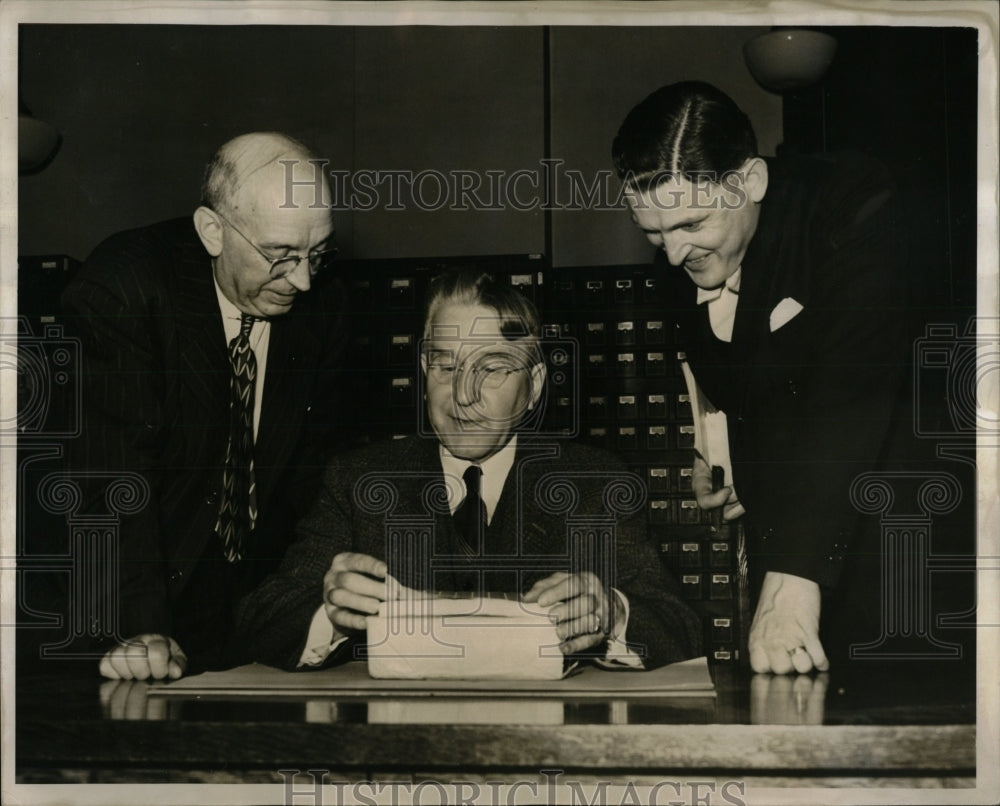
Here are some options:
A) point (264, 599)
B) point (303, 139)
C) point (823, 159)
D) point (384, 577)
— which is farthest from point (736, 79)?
point (264, 599)

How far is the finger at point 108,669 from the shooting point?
3.42 m

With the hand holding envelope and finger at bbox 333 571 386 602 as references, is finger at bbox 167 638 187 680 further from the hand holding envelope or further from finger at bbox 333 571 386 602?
the hand holding envelope

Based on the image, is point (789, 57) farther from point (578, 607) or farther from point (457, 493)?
point (578, 607)

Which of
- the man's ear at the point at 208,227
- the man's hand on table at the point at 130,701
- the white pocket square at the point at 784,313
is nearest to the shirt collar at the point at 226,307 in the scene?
the man's ear at the point at 208,227

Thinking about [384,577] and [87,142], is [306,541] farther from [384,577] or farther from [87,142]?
[87,142]

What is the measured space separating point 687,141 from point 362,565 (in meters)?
1.45

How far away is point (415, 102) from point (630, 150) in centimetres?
60

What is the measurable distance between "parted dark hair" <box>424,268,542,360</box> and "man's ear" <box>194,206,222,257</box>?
603 millimetres

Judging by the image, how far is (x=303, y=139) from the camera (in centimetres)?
346

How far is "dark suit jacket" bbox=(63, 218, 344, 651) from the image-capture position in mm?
3447

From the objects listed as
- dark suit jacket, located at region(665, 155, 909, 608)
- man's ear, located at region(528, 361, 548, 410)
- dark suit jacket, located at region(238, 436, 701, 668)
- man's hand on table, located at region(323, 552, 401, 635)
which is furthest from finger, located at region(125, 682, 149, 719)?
dark suit jacket, located at region(665, 155, 909, 608)

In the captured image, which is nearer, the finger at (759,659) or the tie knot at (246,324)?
the finger at (759,659)

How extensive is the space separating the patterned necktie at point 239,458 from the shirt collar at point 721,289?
1.24 m

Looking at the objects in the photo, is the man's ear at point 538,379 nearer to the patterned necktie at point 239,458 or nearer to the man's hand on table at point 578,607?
the man's hand on table at point 578,607
